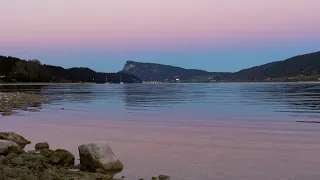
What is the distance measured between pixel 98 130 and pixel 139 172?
45.8 feet

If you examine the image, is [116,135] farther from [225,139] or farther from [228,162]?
[228,162]

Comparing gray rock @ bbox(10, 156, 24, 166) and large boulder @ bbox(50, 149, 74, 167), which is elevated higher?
gray rock @ bbox(10, 156, 24, 166)

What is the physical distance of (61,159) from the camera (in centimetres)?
1734

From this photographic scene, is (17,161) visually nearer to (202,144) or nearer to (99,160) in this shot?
(99,160)

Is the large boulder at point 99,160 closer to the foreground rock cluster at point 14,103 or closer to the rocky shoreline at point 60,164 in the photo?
the rocky shoreline at point 60,164

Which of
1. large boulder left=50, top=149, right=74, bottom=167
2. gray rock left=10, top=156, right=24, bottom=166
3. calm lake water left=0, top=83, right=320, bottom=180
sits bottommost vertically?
calm lake water left=0, top=83, right=320, bottom=180

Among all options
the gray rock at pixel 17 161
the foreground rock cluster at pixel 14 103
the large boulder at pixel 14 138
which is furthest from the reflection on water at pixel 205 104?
the gray rock at pixel 17 161

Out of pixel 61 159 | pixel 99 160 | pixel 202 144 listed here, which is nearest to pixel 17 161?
pixel 61 159

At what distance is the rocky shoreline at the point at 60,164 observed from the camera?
1401 centimetres

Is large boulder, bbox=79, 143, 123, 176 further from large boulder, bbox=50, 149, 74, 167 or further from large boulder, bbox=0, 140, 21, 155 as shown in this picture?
large boulder, bbox=0, 140, 21, 155

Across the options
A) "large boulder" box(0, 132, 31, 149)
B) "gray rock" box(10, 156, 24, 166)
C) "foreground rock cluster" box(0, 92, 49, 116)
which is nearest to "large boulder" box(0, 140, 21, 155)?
"gray rock" box(10, 156, 24, 166)

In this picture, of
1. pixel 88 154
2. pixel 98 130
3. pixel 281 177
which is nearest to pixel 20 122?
pixel 98 130

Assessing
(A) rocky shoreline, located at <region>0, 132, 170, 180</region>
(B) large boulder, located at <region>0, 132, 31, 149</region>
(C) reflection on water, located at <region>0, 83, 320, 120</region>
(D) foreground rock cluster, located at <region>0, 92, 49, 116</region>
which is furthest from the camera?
(D) foreground rock cluster, located at <region>0, 92, 49, 116</region>

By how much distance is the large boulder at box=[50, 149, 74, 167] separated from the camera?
17125mm
